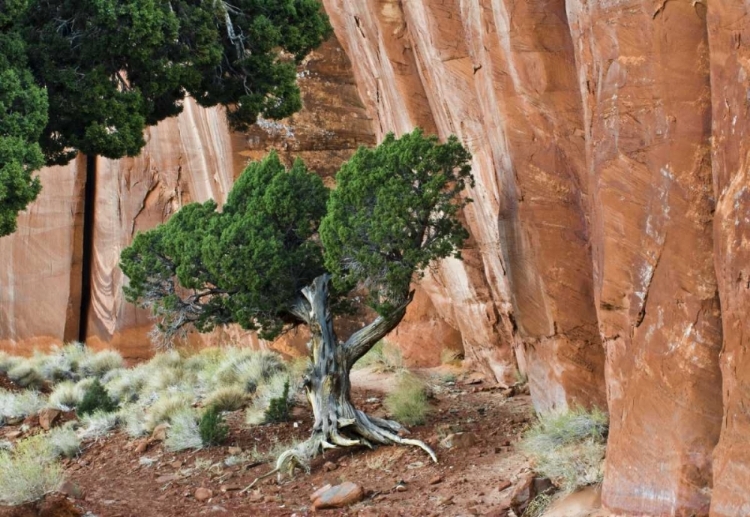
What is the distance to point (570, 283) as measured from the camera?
10797mm

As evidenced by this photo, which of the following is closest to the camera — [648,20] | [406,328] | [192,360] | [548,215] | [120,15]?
[648,20]

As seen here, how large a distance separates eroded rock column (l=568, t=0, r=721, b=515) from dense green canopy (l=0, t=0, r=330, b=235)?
7413 millimetres

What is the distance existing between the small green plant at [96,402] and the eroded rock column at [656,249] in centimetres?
1117

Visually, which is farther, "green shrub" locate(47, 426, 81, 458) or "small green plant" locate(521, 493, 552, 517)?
"green shrub" locate(47, 426, 81, 458)

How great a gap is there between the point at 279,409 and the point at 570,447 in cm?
573

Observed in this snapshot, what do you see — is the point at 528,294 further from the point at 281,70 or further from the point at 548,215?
the point at 281,70

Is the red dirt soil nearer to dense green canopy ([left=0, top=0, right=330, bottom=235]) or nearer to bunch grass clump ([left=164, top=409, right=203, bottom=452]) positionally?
bunch grass clump ([left=164, top=409, right=203, bottom=452])

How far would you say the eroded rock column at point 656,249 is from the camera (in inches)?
272

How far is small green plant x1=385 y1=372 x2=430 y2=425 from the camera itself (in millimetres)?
12906

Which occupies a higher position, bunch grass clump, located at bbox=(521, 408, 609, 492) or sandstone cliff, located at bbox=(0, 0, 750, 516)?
sandstone cliff, located at bbox=(0, 0, 750, 516)

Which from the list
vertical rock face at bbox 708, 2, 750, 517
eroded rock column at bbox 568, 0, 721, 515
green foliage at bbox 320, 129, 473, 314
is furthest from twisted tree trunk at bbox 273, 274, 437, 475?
vertical rock face at bbox 708, 2, 750, 517

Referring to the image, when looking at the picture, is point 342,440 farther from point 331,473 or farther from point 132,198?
A: point 132,198

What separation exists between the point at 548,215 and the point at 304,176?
4009 millimetres

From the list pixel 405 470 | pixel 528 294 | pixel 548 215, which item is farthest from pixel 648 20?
pixel 405 470
